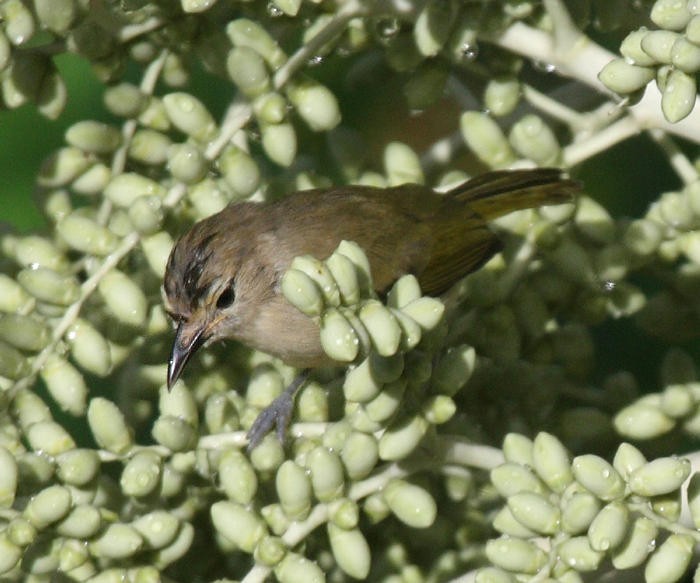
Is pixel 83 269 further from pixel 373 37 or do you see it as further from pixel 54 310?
pixel 373 37

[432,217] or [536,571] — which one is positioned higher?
[536,571]

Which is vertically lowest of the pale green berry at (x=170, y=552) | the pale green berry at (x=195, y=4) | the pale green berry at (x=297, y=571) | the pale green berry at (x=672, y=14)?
the pale green berry at (x=170, y=552)


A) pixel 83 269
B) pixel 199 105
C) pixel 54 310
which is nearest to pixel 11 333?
pixel 54 310

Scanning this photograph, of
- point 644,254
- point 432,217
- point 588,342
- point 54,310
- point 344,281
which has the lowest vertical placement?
point 432,217

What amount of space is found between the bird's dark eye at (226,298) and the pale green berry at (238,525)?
862mm

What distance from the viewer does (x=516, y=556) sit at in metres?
1.18

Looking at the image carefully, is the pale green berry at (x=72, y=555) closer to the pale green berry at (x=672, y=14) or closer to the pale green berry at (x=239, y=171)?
the pale green berry at (x=239, y=171)

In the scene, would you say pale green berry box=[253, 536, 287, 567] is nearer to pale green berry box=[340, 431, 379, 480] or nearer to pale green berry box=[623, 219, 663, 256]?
pale green berry box=[340, 431, 379, 480]

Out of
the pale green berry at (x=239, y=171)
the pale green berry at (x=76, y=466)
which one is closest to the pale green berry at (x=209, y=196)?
the pale green berry at (x=239, y=171)

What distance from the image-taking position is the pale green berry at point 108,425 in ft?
4.42

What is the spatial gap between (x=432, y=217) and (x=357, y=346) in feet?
3.57

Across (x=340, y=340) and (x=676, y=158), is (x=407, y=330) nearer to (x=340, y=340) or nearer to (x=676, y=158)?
(x=340, y=340)

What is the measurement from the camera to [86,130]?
149cm

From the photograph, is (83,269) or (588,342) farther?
(588,342)
